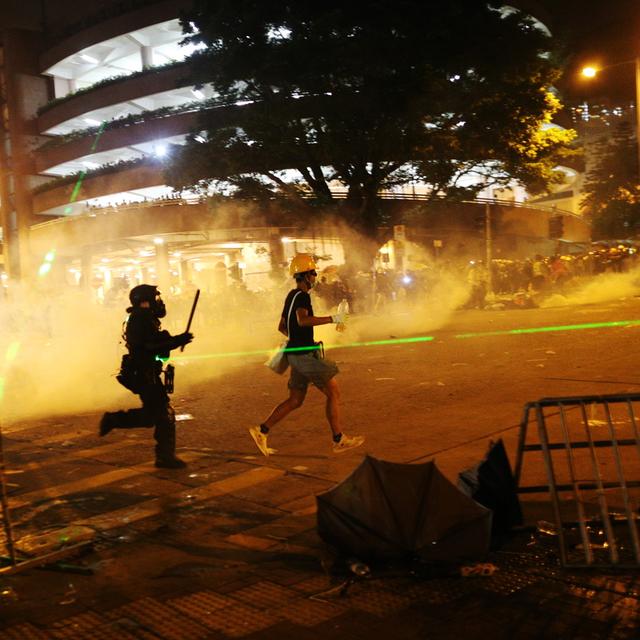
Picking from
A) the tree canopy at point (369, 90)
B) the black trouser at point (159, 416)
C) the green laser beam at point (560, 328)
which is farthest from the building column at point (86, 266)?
the black trouser at point (159, 416)

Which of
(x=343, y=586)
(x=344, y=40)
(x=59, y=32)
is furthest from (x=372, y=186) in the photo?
(x=59, y=32)

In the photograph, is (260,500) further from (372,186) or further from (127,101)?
(127,101)

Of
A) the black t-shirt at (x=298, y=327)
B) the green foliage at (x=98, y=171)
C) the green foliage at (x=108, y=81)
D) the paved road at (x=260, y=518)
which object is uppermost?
the green foliage at (x=108, y=81)

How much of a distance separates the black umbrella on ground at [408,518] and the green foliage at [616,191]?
29976 millimetres

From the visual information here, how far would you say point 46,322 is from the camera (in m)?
14.8

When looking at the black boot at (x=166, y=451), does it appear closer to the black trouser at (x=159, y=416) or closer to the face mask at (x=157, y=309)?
the black trouser at (x=159, y=416)

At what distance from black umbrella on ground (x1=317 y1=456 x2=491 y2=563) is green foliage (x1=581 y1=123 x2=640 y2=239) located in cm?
2998

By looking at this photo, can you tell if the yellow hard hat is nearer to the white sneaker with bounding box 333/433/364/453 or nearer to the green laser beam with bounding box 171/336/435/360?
the white sneaker with bounding box 333/433/364/453

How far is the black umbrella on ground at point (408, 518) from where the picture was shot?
3371 mm

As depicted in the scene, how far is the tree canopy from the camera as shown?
709 inches

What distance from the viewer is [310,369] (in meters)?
5.70

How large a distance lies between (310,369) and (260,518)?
162 cm

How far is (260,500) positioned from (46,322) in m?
11.5

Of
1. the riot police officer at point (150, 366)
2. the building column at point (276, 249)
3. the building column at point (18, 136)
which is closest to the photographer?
the riot police officer at point (150, 366)
